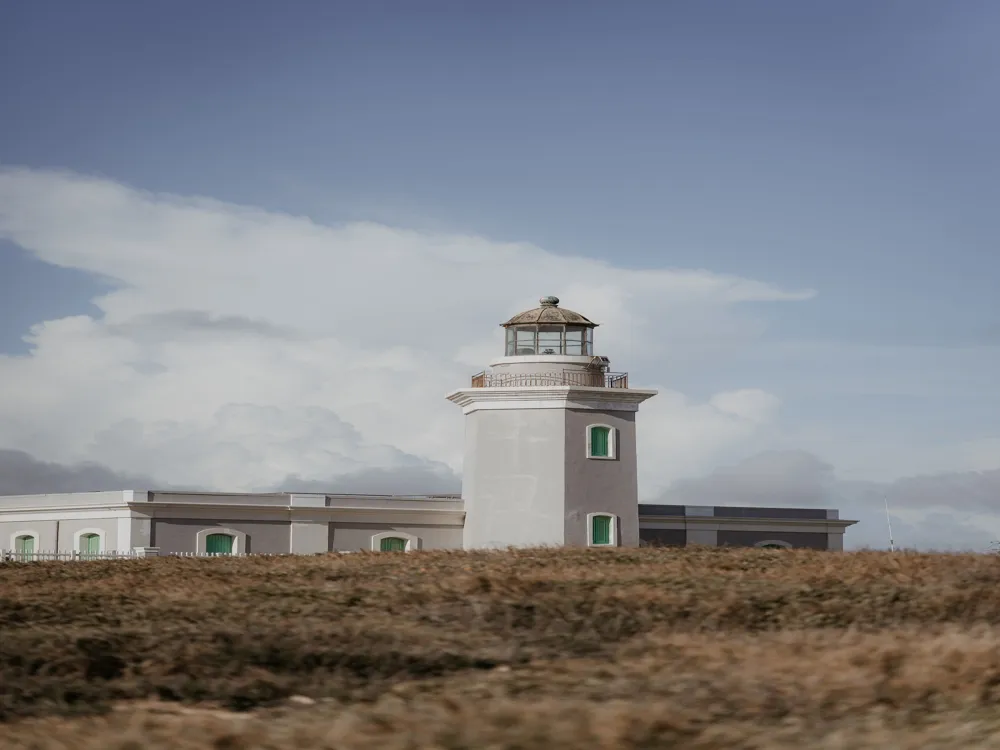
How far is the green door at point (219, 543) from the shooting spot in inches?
1660

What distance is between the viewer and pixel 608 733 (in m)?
6.33

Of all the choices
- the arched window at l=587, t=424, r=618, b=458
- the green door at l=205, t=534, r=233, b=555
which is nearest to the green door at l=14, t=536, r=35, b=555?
the green door at l=205, t=534, r=233, b=555

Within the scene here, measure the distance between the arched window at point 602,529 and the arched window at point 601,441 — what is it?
1941mm

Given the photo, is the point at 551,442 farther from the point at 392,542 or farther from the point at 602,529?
the point at 392,542

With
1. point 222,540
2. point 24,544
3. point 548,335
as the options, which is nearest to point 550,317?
point 548,335

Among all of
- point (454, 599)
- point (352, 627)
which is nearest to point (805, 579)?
point (454, 599)

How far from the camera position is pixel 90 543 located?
43438 millimetres

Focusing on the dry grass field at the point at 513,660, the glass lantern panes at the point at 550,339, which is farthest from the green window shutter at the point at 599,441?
the dry grass field at the point at 513,660

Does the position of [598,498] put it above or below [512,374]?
below

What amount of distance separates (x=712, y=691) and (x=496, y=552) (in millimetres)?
11842

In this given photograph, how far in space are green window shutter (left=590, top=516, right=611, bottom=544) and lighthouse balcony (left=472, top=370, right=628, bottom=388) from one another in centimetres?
428

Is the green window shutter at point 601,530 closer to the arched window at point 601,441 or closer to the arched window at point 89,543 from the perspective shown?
the arched window at point 601,441

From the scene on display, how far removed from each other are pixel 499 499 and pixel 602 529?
3433mm

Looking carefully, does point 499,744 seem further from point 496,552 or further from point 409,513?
point 409,513
